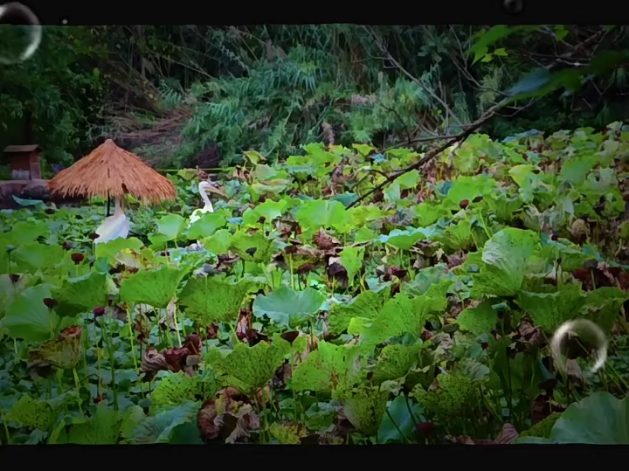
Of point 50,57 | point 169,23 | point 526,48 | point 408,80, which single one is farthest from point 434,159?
point 50,57

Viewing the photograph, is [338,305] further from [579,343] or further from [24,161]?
[24,161]

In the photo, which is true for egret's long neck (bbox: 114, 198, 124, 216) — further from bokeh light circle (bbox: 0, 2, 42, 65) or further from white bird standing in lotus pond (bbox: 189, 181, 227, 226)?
bokeh light circle (bbox: 0, 2, 42, 65)

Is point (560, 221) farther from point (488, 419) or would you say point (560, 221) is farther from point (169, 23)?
point (169, 23)

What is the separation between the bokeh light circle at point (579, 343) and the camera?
1.68m

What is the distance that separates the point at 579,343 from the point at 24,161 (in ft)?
4.68

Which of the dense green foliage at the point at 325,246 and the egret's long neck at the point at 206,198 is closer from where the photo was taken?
the dense green foliage at the point at 325,246

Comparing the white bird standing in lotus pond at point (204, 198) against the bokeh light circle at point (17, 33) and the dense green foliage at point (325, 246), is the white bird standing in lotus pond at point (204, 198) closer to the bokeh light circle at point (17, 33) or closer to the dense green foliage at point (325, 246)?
the dense green foliage at point (325, 246)

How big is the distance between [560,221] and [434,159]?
348 millimetres

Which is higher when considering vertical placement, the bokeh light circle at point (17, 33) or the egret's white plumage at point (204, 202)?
the bokeh light circle at point (17, 33)

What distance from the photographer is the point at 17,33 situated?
5.86ft

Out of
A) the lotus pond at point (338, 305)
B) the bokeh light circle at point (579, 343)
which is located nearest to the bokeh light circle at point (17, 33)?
the lotus pond at point (338, 305)

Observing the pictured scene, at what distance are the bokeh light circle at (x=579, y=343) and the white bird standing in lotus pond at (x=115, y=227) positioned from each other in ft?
3.52

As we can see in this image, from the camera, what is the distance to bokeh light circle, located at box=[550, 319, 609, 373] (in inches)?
66.2

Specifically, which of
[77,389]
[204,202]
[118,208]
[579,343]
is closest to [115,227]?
[118,208]
